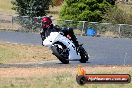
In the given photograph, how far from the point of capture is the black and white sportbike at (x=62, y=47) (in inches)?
692

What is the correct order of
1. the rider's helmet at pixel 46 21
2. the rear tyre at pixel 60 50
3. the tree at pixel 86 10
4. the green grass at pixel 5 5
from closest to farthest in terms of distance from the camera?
1. the rider's helmet at pixel 46 21
2. the rear tyre at pixel 60 50
3. the tree at pixel 86 10
4. the green grass at pixel 5 5

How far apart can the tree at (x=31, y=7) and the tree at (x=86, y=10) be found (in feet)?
7.67

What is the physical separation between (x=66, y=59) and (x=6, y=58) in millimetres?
7937

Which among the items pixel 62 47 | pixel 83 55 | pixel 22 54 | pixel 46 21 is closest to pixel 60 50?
pixel 62 47

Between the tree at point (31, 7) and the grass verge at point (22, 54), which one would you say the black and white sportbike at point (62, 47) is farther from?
the tree at point (31, 7)

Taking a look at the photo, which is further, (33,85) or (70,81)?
(70,81)

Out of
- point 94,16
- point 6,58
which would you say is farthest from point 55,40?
point 94,16

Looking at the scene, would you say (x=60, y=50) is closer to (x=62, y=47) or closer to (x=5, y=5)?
(x=62, y=47)

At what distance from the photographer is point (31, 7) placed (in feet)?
175

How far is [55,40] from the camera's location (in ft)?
58.5

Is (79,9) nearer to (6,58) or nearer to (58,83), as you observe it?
(6,58)

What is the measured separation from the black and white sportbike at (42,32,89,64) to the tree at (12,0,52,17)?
3403cm

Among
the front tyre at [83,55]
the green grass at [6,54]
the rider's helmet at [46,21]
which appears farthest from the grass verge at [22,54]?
the rider's helmet at [46,21]

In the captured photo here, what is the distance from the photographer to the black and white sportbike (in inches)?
692
